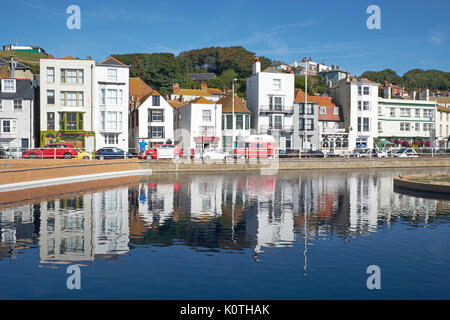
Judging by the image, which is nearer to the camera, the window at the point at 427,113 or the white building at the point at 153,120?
the white building at the point at 153,120

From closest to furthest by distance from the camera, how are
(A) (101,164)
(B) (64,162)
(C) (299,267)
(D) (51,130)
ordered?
1. (C) (299,267)
2. (B) (64,162)
3. (A) (101,164)
4. (D) (51,130)

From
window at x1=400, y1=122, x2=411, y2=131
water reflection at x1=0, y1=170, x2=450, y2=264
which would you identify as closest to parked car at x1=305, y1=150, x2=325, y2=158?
window at x1=400, y1=122, x2=411, y2=131

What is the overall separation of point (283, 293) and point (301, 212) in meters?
10.9

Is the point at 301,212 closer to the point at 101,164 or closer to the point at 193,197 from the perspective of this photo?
the point at 193,197

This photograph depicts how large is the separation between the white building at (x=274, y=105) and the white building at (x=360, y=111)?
10755mm

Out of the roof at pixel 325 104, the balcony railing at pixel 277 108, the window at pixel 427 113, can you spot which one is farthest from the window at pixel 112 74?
the window at pixel 427 113

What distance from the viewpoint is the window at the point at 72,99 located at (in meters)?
58.2

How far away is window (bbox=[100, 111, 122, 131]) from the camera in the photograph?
193 ft

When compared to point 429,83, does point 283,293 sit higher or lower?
lower

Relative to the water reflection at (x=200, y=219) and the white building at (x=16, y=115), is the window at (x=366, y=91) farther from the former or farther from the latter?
the white building at (x=16, y=115)

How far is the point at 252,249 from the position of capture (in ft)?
43.7

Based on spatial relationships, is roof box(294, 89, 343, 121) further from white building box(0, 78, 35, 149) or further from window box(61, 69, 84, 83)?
white building box(0, 78, 35, 149)

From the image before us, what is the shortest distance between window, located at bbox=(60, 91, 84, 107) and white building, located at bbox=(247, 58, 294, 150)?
24.9 m
